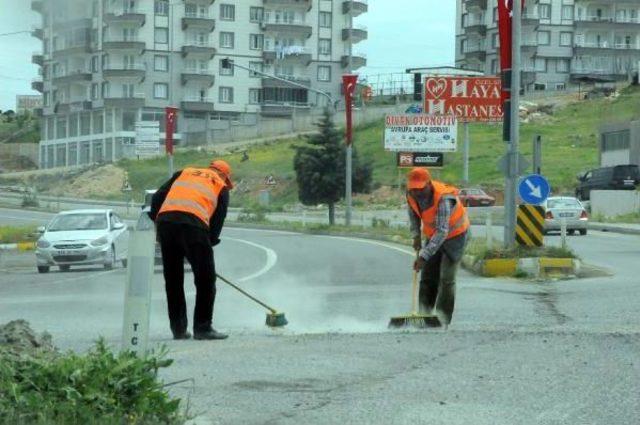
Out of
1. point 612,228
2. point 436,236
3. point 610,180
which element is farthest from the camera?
point 610,180

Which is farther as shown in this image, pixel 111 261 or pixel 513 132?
pixel 111 261

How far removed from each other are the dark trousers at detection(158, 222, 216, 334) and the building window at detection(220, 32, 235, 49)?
3220cm

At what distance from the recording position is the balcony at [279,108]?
313ft

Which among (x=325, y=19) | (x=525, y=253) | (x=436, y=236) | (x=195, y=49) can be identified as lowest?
(x=525, y=253)

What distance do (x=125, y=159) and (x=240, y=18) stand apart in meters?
31.5

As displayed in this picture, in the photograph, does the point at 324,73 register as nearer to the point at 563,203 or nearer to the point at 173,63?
the point at 563,203

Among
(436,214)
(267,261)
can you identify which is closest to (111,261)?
(267,261)

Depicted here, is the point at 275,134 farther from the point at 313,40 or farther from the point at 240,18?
the point at 240,18

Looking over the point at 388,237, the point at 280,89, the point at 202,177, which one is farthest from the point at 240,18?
the point at 280,89

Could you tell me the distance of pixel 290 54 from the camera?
77375mm

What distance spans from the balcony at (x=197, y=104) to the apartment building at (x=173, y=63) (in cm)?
9

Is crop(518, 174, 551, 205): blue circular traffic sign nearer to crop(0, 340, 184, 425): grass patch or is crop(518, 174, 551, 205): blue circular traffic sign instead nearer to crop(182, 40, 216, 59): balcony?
crop(182, 40, 216, 59): balcony

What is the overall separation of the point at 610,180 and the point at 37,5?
2185 inches

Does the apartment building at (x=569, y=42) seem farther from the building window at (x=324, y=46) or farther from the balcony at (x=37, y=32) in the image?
the balcony at (x=37, y=32)
